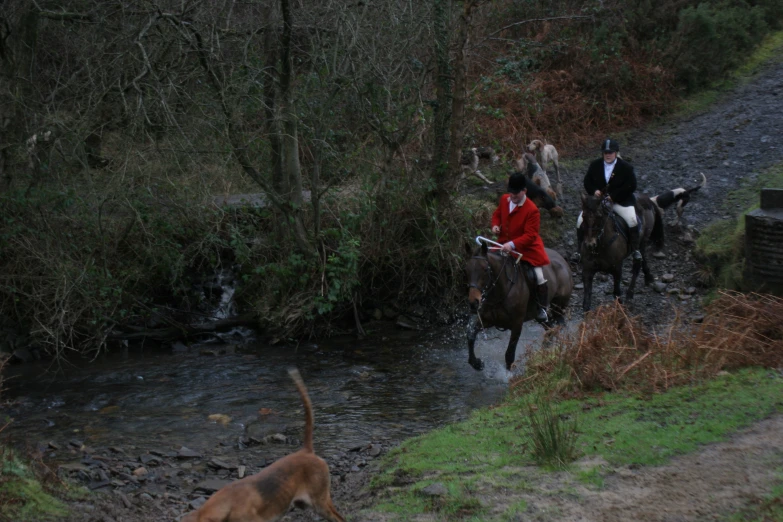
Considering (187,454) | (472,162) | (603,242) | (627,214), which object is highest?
(472,162)

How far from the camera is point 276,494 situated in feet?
18.1

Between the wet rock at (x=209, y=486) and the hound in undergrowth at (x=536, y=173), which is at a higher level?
the hound in undergrowth at (x=536, y=173)

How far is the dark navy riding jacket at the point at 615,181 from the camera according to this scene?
46.7ft

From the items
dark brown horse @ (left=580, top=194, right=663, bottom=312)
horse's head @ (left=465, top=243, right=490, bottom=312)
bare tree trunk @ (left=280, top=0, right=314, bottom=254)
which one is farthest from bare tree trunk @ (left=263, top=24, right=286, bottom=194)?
dark brown horse @ (left=580, top=194, right=663, bottom=312)

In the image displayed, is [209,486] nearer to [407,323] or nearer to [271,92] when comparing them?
[407,323]

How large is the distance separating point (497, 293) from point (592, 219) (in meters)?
3.11

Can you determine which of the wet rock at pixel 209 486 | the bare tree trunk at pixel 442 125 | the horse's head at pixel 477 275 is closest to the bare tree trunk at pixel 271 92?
the bare tree trunk at pixel 442 125

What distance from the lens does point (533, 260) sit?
1197cm

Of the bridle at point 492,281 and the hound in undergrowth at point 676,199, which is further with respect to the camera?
the hound in undergrowth at point 676,199

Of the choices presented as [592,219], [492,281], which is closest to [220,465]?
[492,281]

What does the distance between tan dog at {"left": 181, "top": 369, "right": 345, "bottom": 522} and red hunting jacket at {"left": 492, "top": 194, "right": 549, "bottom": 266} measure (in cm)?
641

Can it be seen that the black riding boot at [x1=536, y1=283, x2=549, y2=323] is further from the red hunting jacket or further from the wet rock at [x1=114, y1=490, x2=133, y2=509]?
the wet rock at [x1=114, y1=490, x2=133, y2=509]

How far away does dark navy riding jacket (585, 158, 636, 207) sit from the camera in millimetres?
14234

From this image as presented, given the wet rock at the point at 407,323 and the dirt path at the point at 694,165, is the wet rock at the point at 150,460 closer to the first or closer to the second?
the wet rock at the point at 407,323
